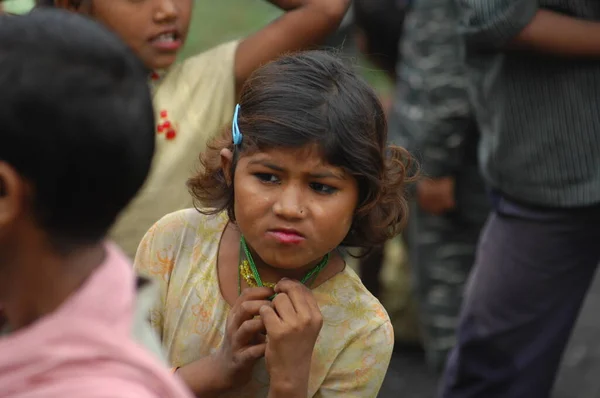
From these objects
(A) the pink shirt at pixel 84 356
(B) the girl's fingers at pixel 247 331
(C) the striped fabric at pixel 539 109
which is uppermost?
(A) the pink shirt at pixel 84 356

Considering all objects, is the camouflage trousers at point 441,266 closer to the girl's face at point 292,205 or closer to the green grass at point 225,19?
the girl's face at point 292,205

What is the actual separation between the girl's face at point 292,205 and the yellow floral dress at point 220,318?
154 mm

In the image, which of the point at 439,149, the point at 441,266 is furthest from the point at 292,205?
the point at 441,266

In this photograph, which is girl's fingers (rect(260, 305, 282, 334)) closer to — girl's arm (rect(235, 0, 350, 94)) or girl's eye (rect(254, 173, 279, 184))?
girl's eye (rect(254, 173, 279, 184))

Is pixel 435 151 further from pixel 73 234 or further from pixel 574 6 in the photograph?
pixel 73 234

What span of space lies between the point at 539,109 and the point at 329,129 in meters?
1.37

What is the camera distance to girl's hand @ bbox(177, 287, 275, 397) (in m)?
2.24

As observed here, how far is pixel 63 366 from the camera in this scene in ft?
4.40

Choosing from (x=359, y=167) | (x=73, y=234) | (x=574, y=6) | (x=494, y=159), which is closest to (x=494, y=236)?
(x=494, y=159)

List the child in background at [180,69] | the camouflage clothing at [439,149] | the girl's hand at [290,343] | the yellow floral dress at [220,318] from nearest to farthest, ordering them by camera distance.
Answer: the girl's hand at [290,343] < the yellow floral dress at [220,318] < the child in background at [180,69] < the camouflage clothing at [439,149]

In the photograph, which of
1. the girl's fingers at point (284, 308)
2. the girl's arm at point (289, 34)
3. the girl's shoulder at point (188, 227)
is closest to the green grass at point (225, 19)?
the girl's arm at point (289, 34)

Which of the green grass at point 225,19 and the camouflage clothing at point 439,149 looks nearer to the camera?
the camouflage clothing at point 439,149

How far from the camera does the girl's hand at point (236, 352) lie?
7.36ft

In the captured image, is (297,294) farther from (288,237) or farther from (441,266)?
(441,266)
